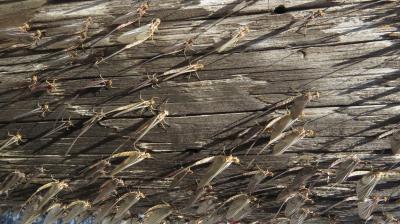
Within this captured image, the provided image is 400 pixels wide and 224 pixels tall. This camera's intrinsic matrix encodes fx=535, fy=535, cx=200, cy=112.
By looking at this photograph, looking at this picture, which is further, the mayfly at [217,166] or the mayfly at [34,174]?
the mayfly at [34,174]

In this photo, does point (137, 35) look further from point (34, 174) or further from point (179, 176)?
point (34, 174)

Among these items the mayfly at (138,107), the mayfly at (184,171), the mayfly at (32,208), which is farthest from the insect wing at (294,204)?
the mayfly at (32,208)

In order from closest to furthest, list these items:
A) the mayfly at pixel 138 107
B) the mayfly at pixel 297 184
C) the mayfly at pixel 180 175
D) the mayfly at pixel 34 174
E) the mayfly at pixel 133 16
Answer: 1. the mayfly at pixel 133 16
2. the mayfly at pixel 138 107
3. the mayfly at pixel 297 184
4. the mayfly at pixel 180 175
5. the mayfly at pixel 34 174

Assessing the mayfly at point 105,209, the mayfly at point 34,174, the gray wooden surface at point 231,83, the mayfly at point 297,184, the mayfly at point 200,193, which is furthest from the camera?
the mayfly at point 105,209

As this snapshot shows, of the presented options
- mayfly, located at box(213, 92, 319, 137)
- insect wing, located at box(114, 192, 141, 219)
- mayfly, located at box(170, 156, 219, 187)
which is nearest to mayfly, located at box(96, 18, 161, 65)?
mayfly, located at box(213, 92, 319, 137)

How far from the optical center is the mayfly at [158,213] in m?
3.32

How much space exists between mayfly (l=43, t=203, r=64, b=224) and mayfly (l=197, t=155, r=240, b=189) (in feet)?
3.47

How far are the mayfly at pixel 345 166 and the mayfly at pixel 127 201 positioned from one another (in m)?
1.17

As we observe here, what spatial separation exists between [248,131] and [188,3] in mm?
728

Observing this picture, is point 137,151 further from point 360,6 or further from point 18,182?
point 360,6

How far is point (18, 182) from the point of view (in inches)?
131

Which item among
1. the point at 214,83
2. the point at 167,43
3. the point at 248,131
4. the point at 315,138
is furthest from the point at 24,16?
the point at 315,138

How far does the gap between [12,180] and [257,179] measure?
1.51 meters

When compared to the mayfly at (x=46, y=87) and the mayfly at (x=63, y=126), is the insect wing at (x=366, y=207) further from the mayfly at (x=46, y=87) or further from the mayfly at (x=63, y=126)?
the mayfly at (x=46, y=87)
